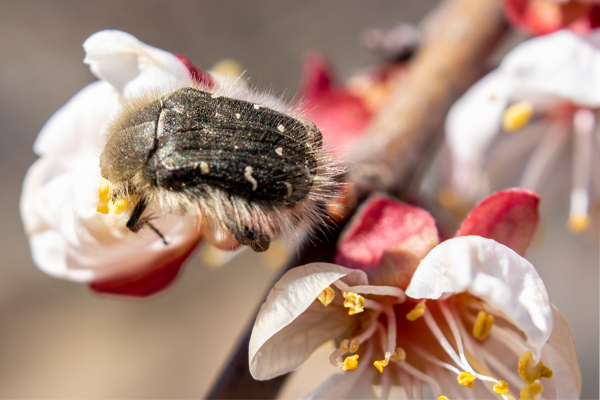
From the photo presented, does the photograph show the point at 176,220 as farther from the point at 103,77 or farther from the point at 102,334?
the point at 102,334

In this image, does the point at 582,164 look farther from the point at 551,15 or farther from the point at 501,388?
the point at 501,388

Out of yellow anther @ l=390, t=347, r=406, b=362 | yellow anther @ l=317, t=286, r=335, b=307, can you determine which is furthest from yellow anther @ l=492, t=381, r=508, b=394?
yellow anther @ l=317, t=286, r=335, b=307

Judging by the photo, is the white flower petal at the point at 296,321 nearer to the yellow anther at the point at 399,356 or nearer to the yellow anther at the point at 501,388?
the yellow anther at the point at 399,356

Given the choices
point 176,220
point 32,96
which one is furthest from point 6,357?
point 176,220

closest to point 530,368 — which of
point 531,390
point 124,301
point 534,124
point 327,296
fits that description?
point 531,390

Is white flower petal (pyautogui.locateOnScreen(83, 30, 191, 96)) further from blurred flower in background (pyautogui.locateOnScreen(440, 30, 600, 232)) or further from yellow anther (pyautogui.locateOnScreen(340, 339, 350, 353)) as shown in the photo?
blurred flower in background (pyautogui.locateOnScreen(440, 30, 600, 232))
